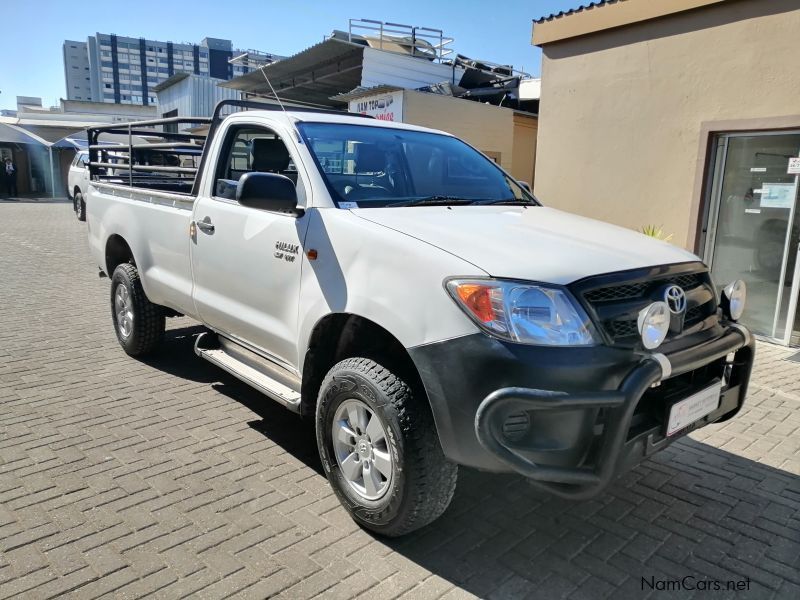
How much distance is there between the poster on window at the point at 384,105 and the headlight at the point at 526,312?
1117cm

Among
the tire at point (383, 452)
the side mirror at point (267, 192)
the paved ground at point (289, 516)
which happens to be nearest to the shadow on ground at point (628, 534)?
the paved ground at point (289, 516)

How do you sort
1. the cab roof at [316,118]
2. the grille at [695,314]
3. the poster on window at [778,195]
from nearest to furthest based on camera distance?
the grille at [695,314]
the cab roof at [316,118]
the poster on window at [778,195]

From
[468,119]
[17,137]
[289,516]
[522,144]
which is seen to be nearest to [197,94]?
[17,137]

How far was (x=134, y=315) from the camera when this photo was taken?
204 inches

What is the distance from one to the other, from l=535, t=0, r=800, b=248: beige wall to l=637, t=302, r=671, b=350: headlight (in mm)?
5028

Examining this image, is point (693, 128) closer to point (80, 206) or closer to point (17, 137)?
point (80, 206)

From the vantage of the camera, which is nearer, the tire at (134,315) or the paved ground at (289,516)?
the paved ground at (289,516)

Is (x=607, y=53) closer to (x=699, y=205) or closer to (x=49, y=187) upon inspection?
(x=699, y=205)

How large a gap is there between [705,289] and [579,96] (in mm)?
5990

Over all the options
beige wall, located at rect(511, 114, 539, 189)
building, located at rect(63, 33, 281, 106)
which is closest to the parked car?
beige wall, located at rect(511, 114, 539, 189)

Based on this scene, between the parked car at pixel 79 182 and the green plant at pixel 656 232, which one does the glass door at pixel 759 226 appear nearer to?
the green plant at pixel 656 232

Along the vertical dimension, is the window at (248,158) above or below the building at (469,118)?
below

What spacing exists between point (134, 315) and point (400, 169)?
9.26ft

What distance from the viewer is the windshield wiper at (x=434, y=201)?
3.33m
